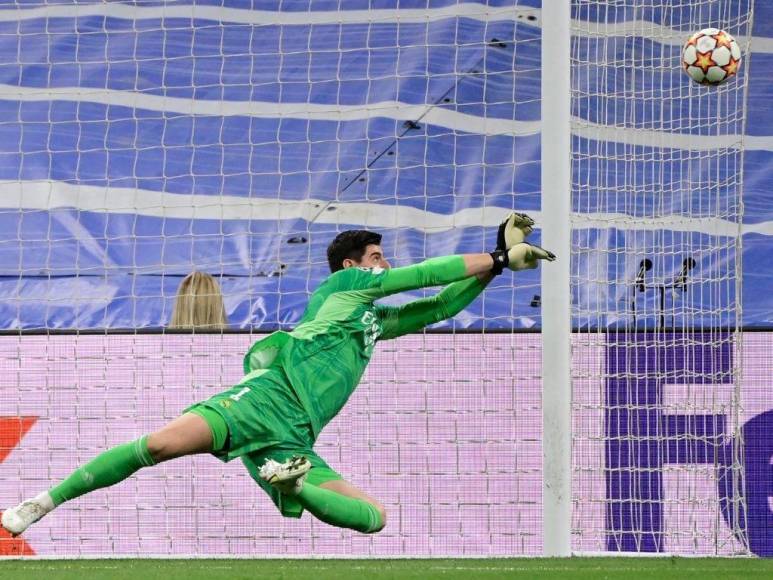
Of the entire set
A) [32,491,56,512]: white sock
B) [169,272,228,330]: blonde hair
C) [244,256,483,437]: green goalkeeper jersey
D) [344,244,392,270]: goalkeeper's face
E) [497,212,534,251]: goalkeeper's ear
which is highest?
[169,272,228,330]: blonde hair

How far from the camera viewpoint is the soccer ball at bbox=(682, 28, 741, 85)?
24.2ft

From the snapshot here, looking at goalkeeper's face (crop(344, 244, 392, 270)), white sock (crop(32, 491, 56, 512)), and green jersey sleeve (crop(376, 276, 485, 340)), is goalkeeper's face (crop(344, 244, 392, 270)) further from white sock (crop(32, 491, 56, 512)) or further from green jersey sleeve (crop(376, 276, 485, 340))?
white sock (crop(32, 491, 56, 512))

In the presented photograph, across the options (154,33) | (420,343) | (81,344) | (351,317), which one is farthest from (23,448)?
(154,33)

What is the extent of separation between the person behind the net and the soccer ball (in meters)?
1.43

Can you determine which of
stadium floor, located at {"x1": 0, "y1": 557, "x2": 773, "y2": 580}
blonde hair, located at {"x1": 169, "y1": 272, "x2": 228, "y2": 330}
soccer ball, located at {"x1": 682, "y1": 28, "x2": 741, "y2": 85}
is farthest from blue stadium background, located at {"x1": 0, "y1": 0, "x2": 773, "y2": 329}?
soccer ball, located at {"x1": 682, "y1": 28, "x2": 741, "y2": 85}

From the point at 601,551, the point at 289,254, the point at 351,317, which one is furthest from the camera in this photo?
the point at 289,254

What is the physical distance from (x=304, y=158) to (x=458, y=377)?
2.99 metres

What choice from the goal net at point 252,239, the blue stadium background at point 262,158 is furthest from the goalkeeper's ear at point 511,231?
the blue stadium background at point 262,158

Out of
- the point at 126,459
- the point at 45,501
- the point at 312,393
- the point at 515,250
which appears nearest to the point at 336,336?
the point at 312,393

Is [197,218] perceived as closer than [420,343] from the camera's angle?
No

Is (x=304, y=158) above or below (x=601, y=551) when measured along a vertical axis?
above

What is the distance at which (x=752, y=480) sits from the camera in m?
8.47

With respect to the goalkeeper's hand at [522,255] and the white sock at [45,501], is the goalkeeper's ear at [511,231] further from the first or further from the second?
the white sock at [45,501]

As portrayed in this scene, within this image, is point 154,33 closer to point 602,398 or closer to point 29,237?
point 29,237
